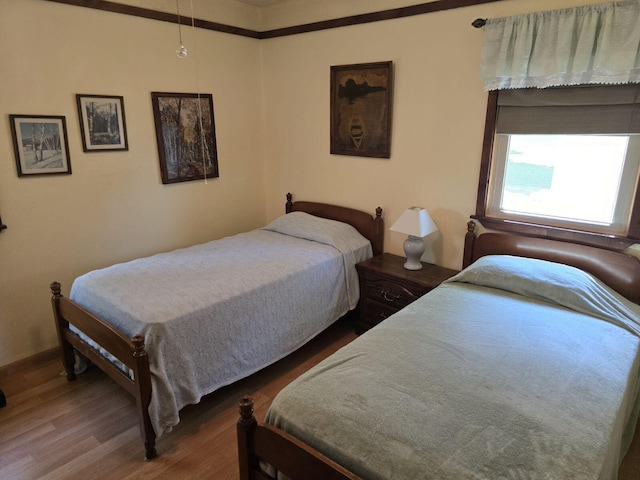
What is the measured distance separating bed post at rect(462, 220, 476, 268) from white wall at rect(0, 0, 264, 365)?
2150 millimetres

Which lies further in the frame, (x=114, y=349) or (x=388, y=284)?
(x=388, y=284)

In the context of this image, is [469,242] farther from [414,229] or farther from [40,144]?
[40,144]

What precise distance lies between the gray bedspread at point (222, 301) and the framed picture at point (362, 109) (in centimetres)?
67

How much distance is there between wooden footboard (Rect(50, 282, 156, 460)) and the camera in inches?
73.9

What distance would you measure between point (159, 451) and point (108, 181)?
6.13 feet

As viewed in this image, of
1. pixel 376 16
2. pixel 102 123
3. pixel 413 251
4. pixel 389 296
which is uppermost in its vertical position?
pixel 376 16

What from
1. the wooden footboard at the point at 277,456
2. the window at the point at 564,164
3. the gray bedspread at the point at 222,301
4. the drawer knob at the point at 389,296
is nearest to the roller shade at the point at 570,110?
the window at the point at 564,164

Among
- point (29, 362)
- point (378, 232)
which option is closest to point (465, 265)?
point (378, 232)

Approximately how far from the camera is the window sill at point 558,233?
7.29ft

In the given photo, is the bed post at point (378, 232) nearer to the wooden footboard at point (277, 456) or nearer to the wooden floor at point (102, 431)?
the wooden floor at point (102, 431)

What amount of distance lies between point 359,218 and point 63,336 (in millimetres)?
2208

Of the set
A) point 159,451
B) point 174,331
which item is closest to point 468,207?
point 174,331

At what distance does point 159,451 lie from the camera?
2.05m

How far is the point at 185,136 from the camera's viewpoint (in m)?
3.30
